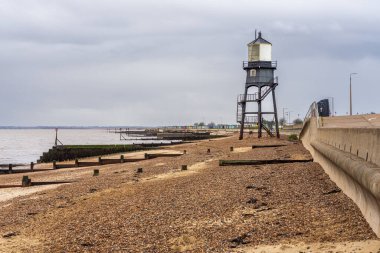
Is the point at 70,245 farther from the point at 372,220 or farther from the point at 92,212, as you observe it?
the point at 372,220

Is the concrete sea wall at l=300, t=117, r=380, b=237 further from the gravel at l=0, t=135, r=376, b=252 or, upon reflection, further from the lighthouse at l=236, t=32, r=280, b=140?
the lighthouse at l=236, t=32, r=280, b=140

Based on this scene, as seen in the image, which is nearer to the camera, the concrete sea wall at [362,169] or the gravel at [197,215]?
the concrete sea wall at [362,169]

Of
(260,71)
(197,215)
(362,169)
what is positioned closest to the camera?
(362,169)

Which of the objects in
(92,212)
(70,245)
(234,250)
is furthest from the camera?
(92,212)

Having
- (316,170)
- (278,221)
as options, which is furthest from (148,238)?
(316,170)

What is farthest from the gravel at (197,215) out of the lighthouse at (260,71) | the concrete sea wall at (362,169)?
the lighthouse at (260,71)

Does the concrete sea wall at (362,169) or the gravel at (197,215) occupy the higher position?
the concrete sea wall at (362,169)

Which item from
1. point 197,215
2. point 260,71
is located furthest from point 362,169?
point 260,71

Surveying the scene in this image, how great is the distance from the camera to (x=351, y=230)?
8.62 meters

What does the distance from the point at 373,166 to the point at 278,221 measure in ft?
9.27

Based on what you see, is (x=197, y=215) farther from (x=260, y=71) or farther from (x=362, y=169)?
(x=260, y=71)

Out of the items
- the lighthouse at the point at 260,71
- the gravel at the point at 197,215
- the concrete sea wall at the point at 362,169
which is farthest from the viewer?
the lighthouse at the point at 260,71

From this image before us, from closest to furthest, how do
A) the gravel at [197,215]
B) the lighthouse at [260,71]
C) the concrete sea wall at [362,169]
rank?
the concrete sea wall at [362,169] → the gravel at [197,215] → the lighthouse at [260,71]

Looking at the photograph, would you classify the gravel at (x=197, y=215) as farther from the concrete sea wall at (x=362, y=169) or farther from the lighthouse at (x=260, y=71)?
the lighthouse at (x=260, y=71)
